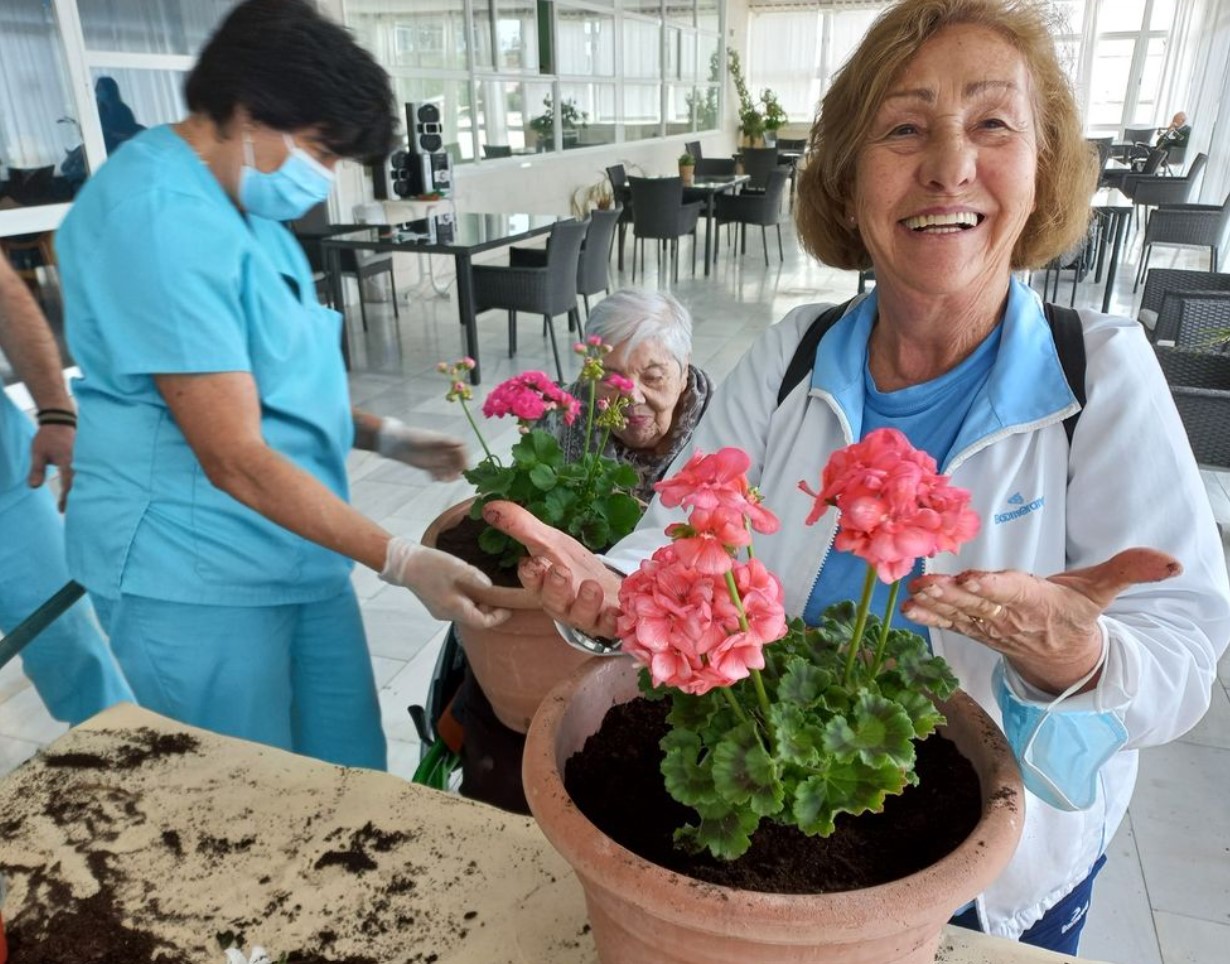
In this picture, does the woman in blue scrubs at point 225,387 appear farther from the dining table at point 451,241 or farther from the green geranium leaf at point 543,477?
the dining table at point 451,241

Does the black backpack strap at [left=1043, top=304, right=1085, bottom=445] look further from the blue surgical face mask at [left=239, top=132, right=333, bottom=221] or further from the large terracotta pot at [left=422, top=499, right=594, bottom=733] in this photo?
the blue surgical face mask at [left=239, top=132, right=333, bottom=221]

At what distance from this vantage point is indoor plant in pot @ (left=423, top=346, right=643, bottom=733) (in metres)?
1.28

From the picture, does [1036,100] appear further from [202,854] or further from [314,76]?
[202,854]

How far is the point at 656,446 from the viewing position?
204 cm

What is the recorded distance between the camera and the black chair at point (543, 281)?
5.20 meters

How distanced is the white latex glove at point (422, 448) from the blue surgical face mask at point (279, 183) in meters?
0.46

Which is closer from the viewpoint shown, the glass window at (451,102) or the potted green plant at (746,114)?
the glass window at (451,102)

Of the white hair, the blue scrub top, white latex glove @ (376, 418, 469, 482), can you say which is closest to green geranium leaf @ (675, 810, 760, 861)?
the blue scrub top

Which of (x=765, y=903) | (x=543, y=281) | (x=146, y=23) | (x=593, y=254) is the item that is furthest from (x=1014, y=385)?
(x=146, y=23)

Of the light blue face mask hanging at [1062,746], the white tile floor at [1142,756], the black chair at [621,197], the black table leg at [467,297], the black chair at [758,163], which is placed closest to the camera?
the light blue face mask hanging at [1062,746]

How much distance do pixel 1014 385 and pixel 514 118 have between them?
9181mm

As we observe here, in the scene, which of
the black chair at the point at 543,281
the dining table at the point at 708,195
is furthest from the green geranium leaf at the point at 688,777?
the dining table at the point at 708,195

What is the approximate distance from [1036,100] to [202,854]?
4.17ft

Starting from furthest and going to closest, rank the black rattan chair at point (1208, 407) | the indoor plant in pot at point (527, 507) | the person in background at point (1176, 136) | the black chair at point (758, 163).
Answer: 1. the black chair at point (758, 163)
2. the person in background at point (1176, 136)
3. the black rattan chair at point (1208, 407)
4. the indoor plant in pot at point (527, 507)
